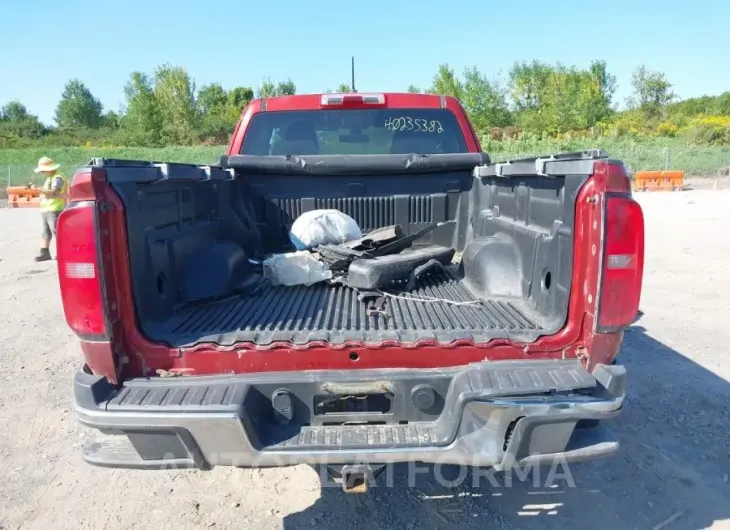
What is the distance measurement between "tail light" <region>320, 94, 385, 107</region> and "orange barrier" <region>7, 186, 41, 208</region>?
21.0m

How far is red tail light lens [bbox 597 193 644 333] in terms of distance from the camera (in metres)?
2.11

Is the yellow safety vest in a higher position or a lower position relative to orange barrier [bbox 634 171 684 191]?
higher

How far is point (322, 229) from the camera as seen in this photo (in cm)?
373

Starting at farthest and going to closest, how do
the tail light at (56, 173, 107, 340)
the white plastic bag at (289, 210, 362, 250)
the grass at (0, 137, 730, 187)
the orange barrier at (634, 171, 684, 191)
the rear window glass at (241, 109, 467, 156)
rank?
the grass at (0, 137, 730, 187), the orange barrier at (634, 171, 684, 191), the rear window glass at (241, 109, 467, 156), the white plastic bag at (289, 210, 362, 250), the tail light at (56, 173, 107, 340)

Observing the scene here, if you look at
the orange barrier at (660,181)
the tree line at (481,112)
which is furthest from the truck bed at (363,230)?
the tree line at (481,112)

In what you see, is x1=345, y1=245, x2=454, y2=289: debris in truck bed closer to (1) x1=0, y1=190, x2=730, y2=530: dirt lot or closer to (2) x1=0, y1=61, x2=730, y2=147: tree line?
(1) x1=0, y1=190, x2=730, y2=530: dirt lot

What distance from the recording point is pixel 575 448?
2.18 meters

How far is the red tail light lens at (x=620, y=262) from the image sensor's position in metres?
2.11

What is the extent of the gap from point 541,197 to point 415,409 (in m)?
1.21

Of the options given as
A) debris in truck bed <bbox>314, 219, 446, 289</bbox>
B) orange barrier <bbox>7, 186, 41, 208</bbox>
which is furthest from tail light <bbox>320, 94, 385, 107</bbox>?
orange barrier <bbox>7, 186, 41, 208</bbox>

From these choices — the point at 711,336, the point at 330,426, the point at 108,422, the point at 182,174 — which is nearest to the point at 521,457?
the point at 330,426

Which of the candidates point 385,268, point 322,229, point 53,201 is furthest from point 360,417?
point 53,201

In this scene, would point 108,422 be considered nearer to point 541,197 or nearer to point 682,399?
point 541,197

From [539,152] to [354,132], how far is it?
34.3 meters
